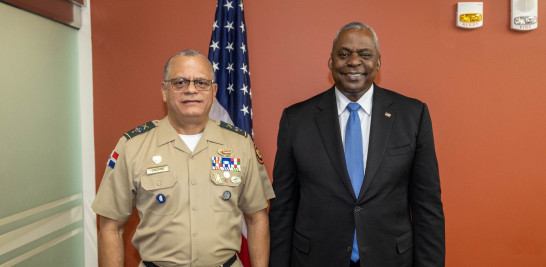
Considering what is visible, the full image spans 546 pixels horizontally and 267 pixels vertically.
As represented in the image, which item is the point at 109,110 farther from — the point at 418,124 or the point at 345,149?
the point at 418,124

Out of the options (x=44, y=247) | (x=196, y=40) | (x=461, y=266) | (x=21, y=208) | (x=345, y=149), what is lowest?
(x=461, y=266)

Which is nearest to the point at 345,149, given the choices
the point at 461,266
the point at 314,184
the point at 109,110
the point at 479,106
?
the point at 314,184

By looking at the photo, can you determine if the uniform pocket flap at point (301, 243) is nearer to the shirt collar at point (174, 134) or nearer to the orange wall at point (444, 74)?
the shirt collar at point (174, 134)

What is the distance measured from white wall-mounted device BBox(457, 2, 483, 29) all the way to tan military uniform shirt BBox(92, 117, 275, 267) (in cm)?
166

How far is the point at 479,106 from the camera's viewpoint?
97.4 inches

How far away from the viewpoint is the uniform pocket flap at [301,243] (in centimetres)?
171

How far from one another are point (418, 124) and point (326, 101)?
40 centimetres

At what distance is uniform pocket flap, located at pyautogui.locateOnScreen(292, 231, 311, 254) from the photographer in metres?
1.71

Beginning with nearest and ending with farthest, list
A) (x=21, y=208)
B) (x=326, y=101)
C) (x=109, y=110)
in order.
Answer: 1. (x=326, y=101)
2. (x=21, y=208)
3. (x=109, y=110)

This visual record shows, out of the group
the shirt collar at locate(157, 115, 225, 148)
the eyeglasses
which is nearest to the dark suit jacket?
the shirt collar at locate(157, 115, 225, 148)

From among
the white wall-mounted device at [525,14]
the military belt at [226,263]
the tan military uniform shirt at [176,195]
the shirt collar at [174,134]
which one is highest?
the white wall-mounted device at [525,14]

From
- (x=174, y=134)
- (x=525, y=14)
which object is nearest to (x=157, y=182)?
(x=174, y=134)

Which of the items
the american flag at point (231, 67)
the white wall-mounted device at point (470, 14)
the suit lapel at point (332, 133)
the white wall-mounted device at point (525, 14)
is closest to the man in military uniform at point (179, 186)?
the suit lapel at point (332, 133)

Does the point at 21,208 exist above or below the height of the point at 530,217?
above
